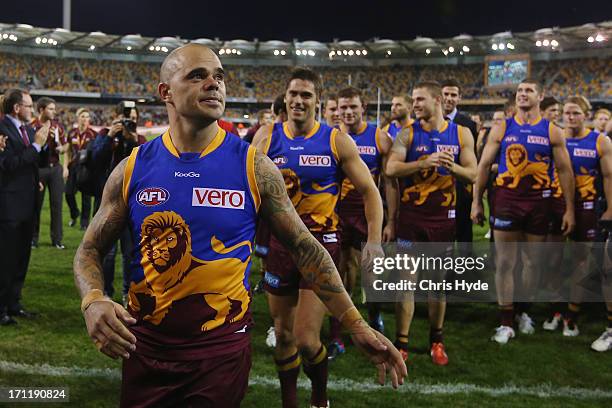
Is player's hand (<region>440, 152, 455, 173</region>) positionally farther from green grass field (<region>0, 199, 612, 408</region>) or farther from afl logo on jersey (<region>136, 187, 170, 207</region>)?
afl logo on jersey (<region>136, 187, 170, 207</region>)

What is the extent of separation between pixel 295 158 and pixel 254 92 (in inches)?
2001

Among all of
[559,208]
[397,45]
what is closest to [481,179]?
[559,208]

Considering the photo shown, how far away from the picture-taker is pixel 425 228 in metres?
5.52

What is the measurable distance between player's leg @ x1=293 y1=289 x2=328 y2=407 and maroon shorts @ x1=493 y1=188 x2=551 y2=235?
300 cm

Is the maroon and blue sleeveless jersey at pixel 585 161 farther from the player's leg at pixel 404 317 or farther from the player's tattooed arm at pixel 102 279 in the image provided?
the player's tattooed arm at pixel 102 279

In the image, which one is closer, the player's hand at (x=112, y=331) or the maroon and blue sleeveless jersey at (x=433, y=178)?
the player's hand at (x=112, y=331)

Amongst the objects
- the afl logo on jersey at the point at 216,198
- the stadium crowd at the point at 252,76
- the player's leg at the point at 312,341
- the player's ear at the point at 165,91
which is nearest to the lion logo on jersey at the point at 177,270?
the afl logo on jersey at the point at 216,198

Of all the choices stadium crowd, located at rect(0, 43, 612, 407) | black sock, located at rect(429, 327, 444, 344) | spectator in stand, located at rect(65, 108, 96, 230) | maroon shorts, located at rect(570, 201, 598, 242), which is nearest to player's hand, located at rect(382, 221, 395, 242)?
stadium crowd, located at rect(0, 43, 612, 407)

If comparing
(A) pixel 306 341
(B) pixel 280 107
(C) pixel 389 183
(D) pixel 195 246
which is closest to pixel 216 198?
(D) pixel 195 246

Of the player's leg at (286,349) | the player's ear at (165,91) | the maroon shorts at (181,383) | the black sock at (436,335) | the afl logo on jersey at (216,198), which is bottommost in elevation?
the black sock at (436,335)

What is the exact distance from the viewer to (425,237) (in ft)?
18.2

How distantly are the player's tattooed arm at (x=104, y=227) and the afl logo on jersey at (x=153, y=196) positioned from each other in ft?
0.46

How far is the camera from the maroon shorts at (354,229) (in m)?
6.54

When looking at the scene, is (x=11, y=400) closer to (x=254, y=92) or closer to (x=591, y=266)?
(x=591, y=266)
